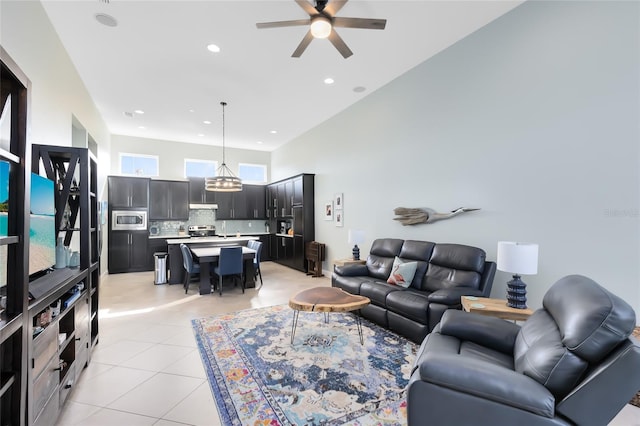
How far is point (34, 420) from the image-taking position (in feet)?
5.16

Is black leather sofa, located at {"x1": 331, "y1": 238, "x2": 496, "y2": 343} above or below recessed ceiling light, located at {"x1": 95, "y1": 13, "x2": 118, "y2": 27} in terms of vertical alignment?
below

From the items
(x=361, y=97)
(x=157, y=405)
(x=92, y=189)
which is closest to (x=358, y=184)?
(x=361, y=97)

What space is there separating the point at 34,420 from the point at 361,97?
558 cm

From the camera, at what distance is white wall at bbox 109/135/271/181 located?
25.3ft

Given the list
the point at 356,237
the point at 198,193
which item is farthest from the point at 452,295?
the point at 198,193

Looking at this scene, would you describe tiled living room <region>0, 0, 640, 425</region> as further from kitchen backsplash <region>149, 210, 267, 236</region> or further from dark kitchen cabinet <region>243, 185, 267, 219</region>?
dark kitchen cabinet <region>243, 185, 267, 219</region>

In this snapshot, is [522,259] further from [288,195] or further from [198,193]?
[198,193]

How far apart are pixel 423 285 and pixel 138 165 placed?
797 centimetres

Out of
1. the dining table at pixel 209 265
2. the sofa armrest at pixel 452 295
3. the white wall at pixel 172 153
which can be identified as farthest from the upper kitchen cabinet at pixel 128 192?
the sofa armrest at pixel 452 295

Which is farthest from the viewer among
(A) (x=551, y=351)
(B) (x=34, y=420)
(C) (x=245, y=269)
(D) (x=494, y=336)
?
(C) (x=245, y=269)

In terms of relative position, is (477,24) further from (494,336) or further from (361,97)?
(494,336)

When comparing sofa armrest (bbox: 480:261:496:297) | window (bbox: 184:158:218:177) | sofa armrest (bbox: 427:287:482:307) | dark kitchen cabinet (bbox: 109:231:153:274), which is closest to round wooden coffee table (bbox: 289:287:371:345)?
sofa armrest (bbox: 427:287:482:307)

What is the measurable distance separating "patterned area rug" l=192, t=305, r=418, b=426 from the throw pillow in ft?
1.99

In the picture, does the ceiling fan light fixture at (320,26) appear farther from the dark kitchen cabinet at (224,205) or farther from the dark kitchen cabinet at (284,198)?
the dark kitchen cabinet at (224,205)
